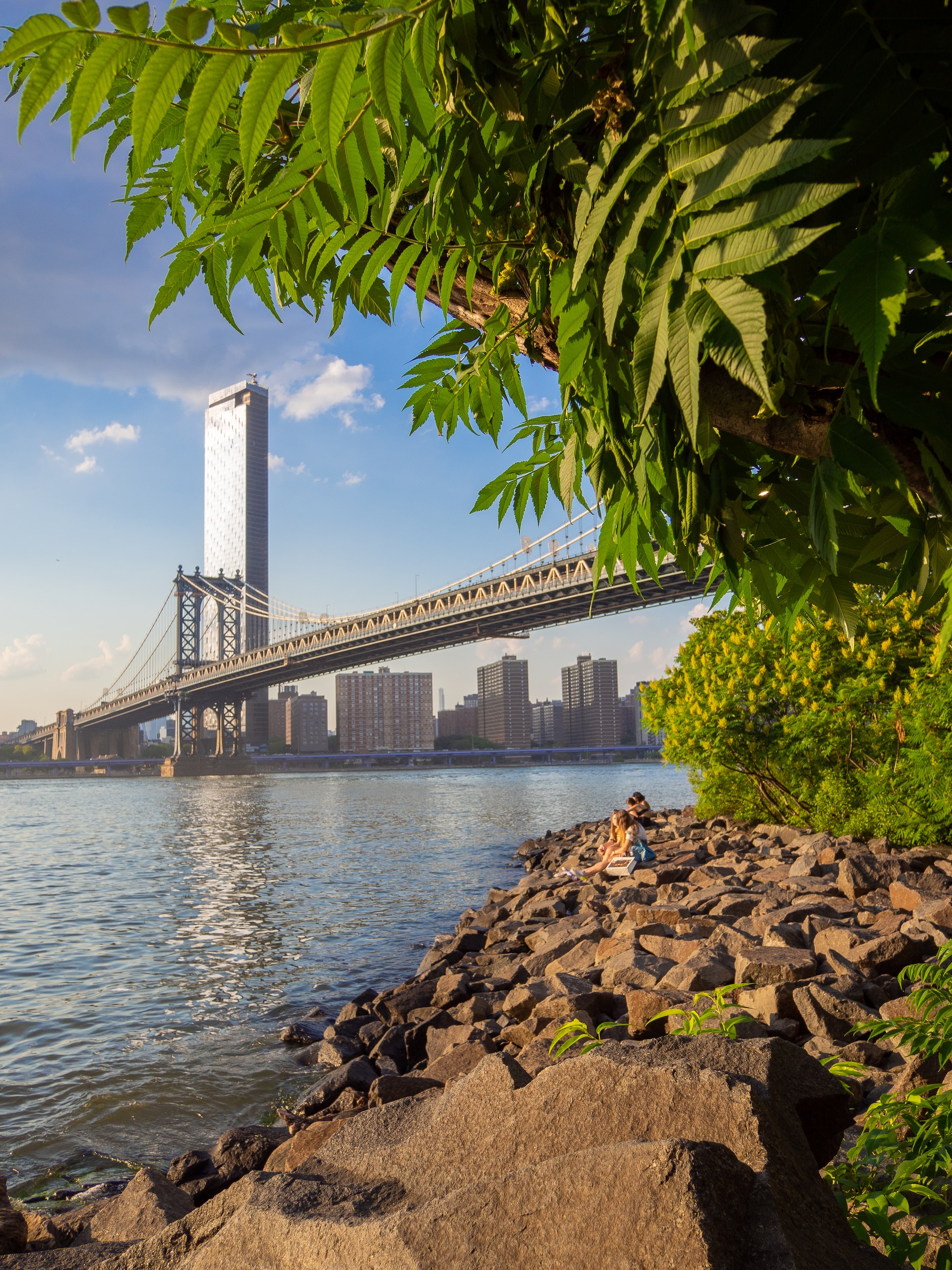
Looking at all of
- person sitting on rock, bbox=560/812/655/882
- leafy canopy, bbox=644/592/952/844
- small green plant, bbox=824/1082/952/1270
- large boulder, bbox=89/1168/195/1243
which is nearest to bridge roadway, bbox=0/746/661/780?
person sitting on rock, bbox=560/812/655/882

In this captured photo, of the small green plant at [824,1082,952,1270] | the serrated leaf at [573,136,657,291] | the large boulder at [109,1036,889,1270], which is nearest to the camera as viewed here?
the serrated leaf at [573,136,657,291]

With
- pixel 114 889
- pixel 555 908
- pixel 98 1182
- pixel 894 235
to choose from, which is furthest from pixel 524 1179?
pixel 114 889

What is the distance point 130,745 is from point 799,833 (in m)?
84.6

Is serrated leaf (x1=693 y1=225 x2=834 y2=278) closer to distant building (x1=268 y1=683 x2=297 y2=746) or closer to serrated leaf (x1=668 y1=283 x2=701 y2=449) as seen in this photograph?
serrated leaf (x1=668 y1=283 x2=701 y2=449)

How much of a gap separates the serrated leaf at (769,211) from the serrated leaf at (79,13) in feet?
2.23

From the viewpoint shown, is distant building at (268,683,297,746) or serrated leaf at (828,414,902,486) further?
distant building at (268,683,297,746)

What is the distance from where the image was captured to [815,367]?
3.94 feet

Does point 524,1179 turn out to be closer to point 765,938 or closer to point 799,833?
point 765,938

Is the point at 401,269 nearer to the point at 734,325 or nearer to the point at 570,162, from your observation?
the point at 570,162

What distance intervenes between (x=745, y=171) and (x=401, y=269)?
621 mm

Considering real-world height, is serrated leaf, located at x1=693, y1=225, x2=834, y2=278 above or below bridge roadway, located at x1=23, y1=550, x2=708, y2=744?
below

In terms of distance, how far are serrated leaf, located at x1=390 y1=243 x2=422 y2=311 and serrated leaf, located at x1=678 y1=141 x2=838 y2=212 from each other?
0.53m

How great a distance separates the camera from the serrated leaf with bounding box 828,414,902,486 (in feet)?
3.43

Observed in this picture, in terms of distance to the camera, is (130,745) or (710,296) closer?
(710,296)
